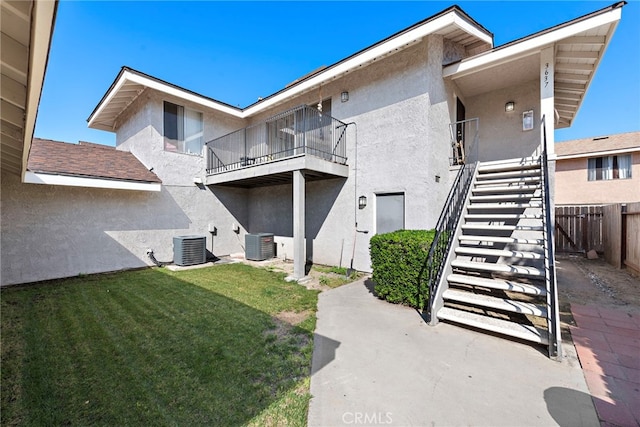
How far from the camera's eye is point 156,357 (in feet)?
10.8

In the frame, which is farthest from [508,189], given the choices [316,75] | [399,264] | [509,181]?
[316,75]

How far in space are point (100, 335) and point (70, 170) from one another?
18.7 ft

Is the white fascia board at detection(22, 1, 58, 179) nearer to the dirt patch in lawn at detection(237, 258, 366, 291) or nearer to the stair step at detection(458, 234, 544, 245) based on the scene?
the dirt patch in lawn at detection(237, 258, 366, 291)

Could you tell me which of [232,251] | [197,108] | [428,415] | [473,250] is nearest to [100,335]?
[428,415]

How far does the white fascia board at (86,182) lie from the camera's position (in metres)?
6.50

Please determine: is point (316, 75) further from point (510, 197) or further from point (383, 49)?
point (510, 197)

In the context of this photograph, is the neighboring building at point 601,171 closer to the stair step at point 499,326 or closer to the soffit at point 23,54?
the stair step at point 499,326

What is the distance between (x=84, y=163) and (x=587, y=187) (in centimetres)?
2394

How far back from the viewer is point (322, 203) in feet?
28.8

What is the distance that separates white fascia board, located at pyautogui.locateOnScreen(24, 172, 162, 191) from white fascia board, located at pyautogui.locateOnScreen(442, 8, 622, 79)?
9320 mm

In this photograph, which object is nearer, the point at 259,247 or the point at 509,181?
the point at 509,181

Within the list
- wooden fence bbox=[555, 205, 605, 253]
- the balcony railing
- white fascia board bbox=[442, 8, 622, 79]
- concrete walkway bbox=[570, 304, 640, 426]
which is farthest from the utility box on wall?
wooden fence bbox=[555, 205, 605, 253]

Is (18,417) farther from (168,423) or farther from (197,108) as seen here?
(197,108)

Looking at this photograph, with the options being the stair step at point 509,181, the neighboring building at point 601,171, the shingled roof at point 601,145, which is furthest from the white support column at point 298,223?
the shingled roof at point 601,145
